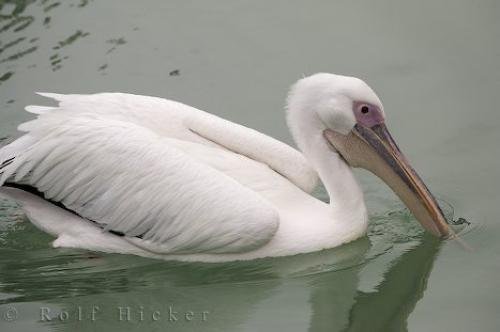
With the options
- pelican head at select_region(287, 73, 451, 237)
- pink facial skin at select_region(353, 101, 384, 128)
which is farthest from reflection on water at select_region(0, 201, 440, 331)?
pink facial skin at select_region(353, 101, 384, 128)

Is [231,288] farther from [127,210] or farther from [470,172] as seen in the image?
[470,172]

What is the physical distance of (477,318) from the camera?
5.54 m

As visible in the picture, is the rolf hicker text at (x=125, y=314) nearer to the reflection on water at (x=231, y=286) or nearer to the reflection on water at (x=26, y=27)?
the reflection on water at (x=231, y=286)

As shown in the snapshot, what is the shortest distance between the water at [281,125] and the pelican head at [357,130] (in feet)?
1.15

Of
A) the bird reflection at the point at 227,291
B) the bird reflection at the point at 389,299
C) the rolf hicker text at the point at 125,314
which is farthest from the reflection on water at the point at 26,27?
the bird reflection at the point at 389,299

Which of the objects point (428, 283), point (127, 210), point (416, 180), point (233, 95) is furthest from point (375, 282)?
point (233, 95)

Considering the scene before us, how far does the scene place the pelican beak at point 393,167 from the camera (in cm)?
614

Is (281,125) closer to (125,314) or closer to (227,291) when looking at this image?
(227,291)

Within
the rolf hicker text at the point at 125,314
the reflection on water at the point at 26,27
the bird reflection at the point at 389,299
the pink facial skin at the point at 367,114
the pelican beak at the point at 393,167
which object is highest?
the reflection on water at the point at 26,27

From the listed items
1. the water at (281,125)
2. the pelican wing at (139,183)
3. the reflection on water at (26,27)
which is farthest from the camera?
the reflection on water at (26,27)

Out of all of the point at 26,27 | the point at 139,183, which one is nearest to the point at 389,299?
the point at 139,183

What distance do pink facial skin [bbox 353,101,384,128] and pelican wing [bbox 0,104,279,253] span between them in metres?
0.83

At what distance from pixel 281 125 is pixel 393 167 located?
1.98m

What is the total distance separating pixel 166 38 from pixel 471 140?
3.25 m
